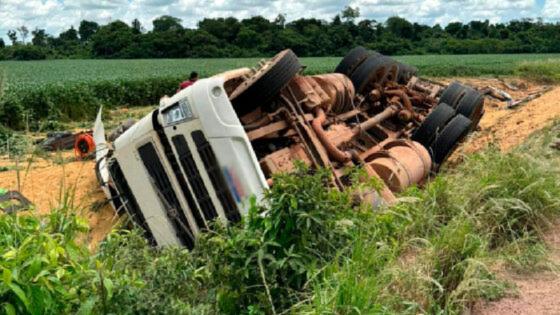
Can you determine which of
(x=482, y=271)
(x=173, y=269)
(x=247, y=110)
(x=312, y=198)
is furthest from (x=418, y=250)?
(x=247, y=110)

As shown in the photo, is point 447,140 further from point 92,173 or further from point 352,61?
point 92,173

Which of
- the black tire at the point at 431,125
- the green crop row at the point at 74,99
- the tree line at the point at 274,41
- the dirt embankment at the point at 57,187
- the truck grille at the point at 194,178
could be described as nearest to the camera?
the truck grille at the point at 194,178

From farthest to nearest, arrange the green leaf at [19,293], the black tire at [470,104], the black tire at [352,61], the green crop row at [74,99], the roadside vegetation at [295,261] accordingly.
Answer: the green crop row at [74,99]
the black tire at [470,104]
the black tire at [352,61]
the roadside vegetation at [295,261]
the green leaf at [19,293]

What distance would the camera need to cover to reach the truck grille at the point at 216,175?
5.39 m

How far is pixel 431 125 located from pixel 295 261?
5355 millimetres

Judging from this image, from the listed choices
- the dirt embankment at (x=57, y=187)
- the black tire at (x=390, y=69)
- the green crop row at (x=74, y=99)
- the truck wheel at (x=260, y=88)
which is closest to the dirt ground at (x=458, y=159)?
the dirt embankment at (x=57, y=187)

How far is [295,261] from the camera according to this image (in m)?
3.52

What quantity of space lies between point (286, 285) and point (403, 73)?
7.43 meters

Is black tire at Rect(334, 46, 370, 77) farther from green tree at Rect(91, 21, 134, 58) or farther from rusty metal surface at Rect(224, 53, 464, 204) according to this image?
green tree at Rect(91, 21, 134, 58)

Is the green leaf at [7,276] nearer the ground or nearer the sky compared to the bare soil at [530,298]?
nearer the sky

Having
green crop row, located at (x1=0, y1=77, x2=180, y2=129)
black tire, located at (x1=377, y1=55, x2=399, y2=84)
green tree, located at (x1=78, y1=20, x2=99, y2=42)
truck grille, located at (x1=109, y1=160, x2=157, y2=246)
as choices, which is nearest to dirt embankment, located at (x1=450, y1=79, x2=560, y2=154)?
black tire, located at (x1=377, y1=55, x2=399, y2=84)

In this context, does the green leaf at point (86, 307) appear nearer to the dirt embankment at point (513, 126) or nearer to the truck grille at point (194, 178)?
the truck grille at point (194, 178)

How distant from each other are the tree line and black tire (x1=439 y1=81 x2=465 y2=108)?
189 ft

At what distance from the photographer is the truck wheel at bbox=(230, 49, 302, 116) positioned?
6.10 meters
